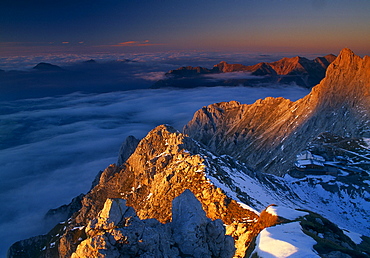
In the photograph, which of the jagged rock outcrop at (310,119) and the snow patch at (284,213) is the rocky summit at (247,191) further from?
the jagged rock outcrop at (310,119)

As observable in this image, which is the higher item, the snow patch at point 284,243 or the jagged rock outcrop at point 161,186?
the snow patch at point 284,243

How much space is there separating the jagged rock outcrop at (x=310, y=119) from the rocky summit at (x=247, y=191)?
694 mm

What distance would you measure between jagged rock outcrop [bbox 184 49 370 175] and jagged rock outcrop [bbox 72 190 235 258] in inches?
3687

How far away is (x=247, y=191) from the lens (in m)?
55.3

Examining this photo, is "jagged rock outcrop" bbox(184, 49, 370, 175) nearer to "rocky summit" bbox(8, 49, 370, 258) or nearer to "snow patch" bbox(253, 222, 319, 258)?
"rocky summit" bbox(8, 49, 370, 258)

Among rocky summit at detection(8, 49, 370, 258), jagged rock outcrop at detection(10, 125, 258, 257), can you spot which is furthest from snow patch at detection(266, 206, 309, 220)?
jagged rock outcrop at detection(10, 125, 258, 257)

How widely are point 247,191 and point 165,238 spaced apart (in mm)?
38743

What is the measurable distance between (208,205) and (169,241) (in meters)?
23.8

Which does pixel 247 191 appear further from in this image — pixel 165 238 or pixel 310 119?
pixel 310 119

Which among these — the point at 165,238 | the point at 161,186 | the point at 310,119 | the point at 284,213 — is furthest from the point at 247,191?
the point at 310,119

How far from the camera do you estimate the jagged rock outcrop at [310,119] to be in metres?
123

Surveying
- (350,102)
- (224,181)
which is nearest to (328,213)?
(224,181)

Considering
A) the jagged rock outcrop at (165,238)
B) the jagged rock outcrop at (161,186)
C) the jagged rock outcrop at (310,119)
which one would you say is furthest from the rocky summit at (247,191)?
the jagged rock outcrop at (310,119)

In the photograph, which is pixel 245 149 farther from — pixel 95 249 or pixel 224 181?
pixel 95 249
